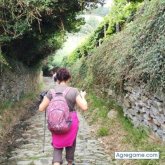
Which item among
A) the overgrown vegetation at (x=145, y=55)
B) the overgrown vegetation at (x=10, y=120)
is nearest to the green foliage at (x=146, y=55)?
the overgrown vegetation at (x=145, y=55)

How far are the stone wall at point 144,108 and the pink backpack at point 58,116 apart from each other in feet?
7.86

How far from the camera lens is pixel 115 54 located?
12094mm

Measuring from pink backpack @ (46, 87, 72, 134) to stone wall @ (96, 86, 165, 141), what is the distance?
2395 millimetres

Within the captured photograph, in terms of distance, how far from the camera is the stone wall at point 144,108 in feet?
25.1

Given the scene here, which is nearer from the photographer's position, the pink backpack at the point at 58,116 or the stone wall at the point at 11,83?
the pink backpack at the point at 58,116

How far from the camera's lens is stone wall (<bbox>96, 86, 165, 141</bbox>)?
7652mm

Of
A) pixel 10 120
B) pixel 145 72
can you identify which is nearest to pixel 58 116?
pixel 145 72

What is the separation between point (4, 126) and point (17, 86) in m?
6.02

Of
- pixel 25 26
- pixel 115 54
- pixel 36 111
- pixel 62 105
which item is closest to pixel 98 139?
pixel 115 54

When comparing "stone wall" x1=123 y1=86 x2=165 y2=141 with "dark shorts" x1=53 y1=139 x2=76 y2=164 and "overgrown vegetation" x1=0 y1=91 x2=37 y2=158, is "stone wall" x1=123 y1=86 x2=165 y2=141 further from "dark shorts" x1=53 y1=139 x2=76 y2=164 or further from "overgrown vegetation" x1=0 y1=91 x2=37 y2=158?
"overgrown vegetation" x1=0 y1=91 x2=37 y2=158

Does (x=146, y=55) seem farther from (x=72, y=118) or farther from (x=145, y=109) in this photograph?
(x=72, y=118)

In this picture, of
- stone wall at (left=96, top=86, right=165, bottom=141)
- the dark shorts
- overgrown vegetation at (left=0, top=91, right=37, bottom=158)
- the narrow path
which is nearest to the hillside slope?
stone wall at (left=96, top=86, right=165, bottom=141)

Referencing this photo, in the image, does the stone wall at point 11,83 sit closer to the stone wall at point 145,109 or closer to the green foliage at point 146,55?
the green foliage at point 146,55

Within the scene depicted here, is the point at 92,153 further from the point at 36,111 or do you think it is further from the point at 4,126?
the point at 36,111
